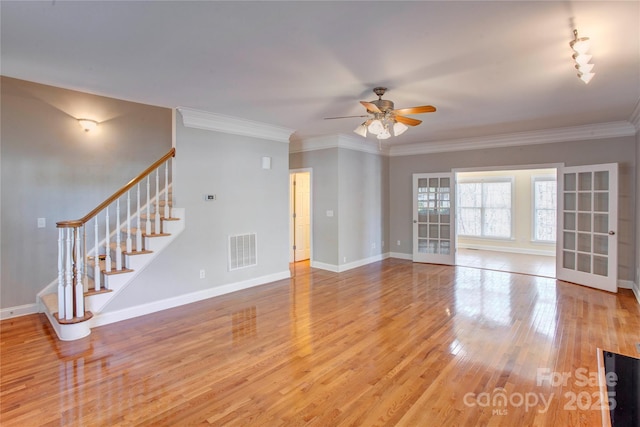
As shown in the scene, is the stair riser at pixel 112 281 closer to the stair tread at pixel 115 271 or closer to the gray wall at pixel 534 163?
the stair tread at pixel 115 271

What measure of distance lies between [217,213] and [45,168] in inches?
86.0

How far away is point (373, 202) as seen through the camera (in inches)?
286

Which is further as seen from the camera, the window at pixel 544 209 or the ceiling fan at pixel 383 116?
the window at pixel 544 209

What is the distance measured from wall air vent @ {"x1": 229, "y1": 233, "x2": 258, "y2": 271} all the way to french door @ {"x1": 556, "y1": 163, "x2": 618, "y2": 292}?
5227 mm

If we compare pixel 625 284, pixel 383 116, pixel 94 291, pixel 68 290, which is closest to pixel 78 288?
pixel 68 290

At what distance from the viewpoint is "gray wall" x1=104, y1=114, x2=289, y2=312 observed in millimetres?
4297

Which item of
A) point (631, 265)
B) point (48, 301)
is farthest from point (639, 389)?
point (631, 265)

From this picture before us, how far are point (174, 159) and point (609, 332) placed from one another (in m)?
5.47

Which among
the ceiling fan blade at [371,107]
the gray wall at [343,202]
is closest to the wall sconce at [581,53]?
the ceiling fan blade at [371,107]

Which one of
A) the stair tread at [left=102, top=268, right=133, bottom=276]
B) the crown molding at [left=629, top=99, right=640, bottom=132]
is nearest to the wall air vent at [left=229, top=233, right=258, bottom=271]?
the stair tread at [left=102, top=268, right=133, bottom=276]

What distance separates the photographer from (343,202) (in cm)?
642

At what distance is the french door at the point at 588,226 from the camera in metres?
4.90

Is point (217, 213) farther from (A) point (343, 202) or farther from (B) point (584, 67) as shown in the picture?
(B) point (584, 67)

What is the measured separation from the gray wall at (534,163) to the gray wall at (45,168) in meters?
5.57
